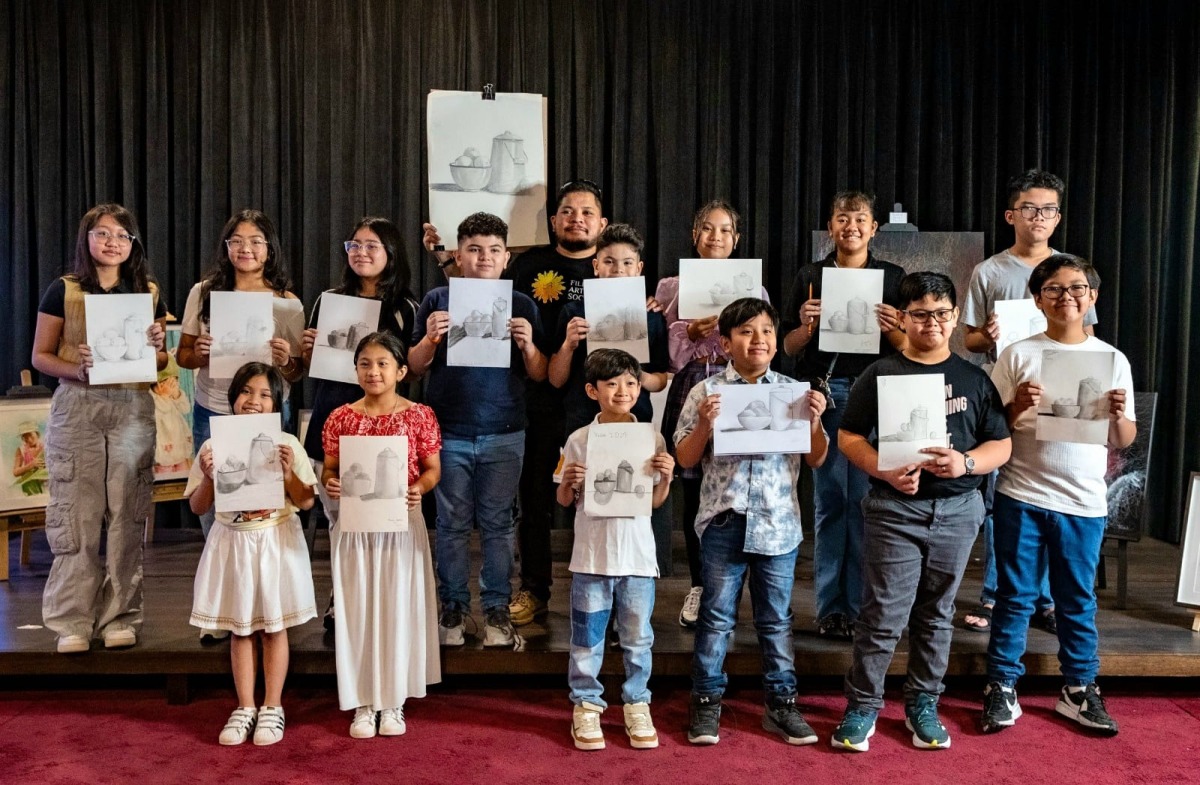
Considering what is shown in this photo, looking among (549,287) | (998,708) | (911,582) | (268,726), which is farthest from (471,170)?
(998,708)

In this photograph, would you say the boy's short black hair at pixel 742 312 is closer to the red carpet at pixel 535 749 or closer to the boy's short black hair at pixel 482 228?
the boy's short black hair at pixel 482 228

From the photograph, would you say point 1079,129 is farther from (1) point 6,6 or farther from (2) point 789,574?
(1) point 6,6

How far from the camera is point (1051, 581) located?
2990 millimetres

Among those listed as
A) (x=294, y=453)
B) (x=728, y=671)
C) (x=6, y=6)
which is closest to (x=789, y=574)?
(x=728, y=671)

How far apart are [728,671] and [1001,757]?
84 cm

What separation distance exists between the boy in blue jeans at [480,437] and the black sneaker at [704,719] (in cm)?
64

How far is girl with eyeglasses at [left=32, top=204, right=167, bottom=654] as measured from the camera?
309cm

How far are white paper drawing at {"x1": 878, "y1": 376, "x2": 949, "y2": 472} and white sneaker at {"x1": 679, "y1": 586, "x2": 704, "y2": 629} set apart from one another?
954 mm

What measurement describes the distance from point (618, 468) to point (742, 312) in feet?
1.82

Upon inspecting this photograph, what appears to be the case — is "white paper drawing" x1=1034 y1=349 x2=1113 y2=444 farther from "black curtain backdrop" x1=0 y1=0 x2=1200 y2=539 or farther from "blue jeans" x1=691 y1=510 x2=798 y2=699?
"black curtain backdrop" x1=0 y1=0 x2=1200 y2=539

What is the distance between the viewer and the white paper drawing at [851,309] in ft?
10.0

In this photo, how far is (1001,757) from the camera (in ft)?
9.12

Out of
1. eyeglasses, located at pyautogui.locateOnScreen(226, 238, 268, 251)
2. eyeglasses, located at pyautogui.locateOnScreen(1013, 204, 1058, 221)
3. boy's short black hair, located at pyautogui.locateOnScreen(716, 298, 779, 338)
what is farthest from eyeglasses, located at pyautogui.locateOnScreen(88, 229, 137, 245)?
eyeglasses, located at pyautogui.locateOnScreen(1013, 204, 1058, 221)

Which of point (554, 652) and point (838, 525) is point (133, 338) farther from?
point (838, 525)
